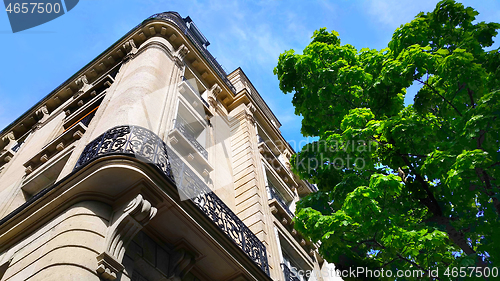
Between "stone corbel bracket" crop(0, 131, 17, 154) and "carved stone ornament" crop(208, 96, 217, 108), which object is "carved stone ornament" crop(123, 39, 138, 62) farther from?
"stone corbel bracket" crop(0, 131, 17, 154)

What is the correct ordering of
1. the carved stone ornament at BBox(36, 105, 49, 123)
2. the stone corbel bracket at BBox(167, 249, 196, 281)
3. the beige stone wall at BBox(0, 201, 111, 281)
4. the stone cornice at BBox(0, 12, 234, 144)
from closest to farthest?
the beige stone wall at BBox(0, 201, 111, 281) → the stone corbel bracket at BBox(167, 249, 196, 281) → the stone cornice at BBox(0, 12, 234, 144) → the carved stone ornament at BBox(36, 105, 49, 123)

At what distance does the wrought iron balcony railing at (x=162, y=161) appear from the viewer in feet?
26.0

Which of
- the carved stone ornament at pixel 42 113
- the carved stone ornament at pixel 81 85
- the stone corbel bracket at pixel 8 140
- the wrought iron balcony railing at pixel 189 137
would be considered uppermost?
the carved stone ornament at pixel 81 85

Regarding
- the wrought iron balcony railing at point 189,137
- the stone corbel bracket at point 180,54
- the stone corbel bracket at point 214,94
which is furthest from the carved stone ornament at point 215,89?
the wrought iron balcony railing at point 189,137

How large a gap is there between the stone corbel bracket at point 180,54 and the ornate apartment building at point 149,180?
0.16 feet

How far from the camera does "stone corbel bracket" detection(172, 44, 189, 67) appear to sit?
15771 mm

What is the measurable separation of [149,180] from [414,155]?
5.26m

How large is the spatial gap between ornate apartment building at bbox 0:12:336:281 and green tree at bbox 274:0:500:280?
228cm

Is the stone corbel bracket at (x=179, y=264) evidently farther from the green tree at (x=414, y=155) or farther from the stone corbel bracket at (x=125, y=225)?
the green tree at (x=414, y=155)

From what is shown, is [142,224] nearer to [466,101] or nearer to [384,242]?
[384,242]

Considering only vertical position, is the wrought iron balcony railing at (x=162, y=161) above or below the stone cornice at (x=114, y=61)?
below

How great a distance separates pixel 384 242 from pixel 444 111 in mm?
3245

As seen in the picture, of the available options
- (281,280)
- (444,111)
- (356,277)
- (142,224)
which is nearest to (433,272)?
(356,277)

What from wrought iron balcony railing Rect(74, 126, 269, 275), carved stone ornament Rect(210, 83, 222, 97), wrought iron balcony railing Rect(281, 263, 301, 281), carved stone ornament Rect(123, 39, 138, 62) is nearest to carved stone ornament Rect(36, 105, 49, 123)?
carved stone ornament Rect(123, 39, 138, 62)
